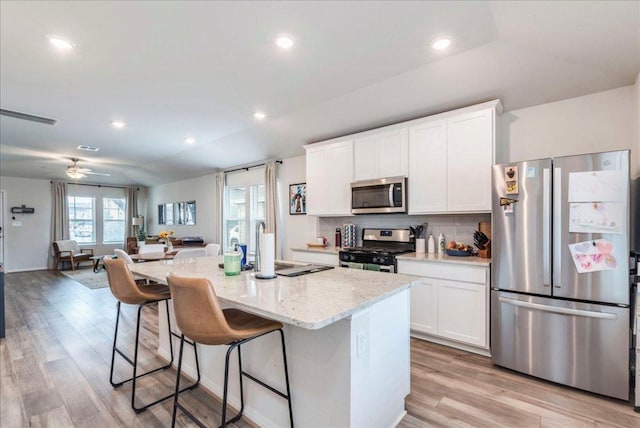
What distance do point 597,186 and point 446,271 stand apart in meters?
1.34

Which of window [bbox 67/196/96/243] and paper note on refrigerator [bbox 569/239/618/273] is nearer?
paper note on refrigerator [bbox 569/239/618/273]

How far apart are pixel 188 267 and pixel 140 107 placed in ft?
7.79

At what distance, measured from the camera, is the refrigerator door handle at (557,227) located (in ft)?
7.56

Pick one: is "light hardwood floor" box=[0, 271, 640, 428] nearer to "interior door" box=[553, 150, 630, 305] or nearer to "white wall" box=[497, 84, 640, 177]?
"interior door" box=[553, 150, 630, 305]

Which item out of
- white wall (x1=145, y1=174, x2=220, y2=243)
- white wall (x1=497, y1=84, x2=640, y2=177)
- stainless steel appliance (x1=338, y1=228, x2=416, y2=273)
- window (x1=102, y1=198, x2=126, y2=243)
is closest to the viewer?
white wall (x1=497, y1=84, x2=640, y2=177)

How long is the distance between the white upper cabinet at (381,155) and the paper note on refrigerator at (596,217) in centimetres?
165

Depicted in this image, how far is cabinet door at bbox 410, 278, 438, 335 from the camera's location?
3066mm

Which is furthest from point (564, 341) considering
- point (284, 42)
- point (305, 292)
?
point (284, 42)

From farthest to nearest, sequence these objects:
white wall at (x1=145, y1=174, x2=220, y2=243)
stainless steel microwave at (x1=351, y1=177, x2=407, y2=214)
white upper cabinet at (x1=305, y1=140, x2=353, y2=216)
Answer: white wall at (x1=145, y1=174, x2=220, y2=243) → white upper cabinet at (x1=305, y1=140, x2=353, y2=216) → stainless steel microwave at (x1=351, y1=177, x2=407, y2=214)

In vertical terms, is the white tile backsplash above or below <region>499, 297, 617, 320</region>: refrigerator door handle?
above

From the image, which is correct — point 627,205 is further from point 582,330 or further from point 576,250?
point 582,330

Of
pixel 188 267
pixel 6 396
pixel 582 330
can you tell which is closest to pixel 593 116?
pixel 582 330

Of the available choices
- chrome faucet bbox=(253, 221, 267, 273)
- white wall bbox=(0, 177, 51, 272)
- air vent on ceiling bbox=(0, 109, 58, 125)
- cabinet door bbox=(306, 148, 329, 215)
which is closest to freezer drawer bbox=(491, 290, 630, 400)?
chrome faucet bbox=(253, 221, 267, 273)

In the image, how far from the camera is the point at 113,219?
9719 millimetres
